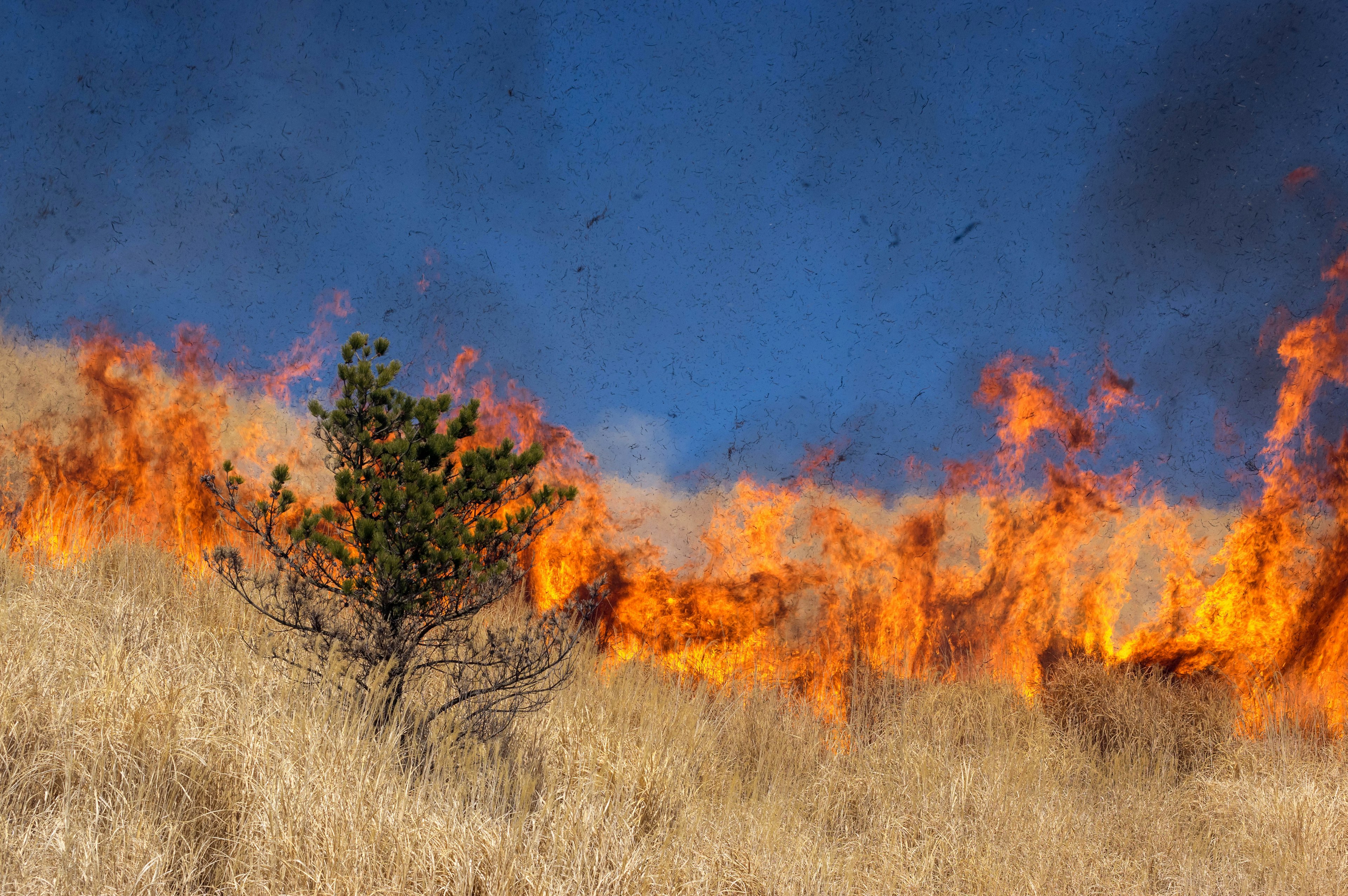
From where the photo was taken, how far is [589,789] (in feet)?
14.0

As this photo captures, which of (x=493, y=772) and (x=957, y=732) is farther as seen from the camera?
(x=957, y=732)

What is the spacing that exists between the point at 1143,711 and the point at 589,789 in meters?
5.69


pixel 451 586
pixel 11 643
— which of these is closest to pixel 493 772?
pixel 451 586

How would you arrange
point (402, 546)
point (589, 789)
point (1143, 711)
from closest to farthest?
point (589, 789) → point (402, 546) → point (1143, 711)

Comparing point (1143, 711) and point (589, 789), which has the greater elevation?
point (1143, 711)

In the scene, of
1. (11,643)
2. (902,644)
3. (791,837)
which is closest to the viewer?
(791,837)

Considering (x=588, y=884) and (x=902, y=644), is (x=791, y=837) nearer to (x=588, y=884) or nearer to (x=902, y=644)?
(x=588, y=884)

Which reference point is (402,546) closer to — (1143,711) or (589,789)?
(589,789)

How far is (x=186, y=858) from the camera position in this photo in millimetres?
3039

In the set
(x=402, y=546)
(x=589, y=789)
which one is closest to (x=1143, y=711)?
(x=589, y=789)

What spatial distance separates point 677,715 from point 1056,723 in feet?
13.1

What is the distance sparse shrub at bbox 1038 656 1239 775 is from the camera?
730 centimetres

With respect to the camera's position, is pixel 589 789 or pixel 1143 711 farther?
pixel 1143 711

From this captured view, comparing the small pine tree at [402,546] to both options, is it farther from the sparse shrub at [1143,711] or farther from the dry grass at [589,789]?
the sparse shrub at [1143,711]
